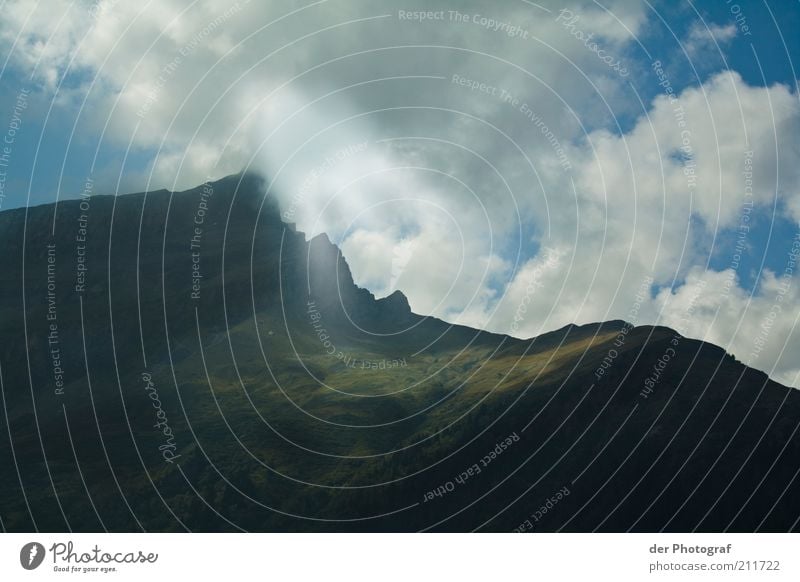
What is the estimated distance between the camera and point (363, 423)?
2077 inches

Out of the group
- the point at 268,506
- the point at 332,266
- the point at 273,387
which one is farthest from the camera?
the point at 332,266

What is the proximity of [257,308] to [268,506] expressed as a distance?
90.8 ft
